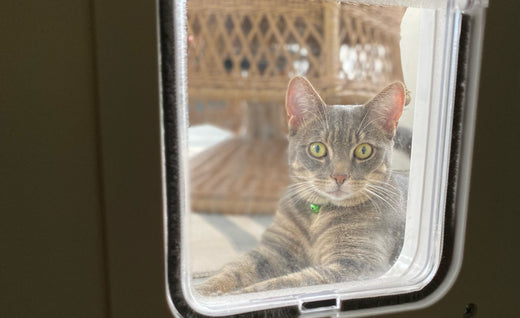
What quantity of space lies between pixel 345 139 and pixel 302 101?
7 cm

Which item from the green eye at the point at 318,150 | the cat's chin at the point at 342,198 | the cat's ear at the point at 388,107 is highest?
the cat's ear at the point at 388,107

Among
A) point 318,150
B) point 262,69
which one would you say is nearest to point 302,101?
point 318,150

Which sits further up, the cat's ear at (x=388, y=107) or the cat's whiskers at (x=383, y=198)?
the cat's ear at (x=388, y=107)

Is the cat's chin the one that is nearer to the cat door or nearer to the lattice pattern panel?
the cat door

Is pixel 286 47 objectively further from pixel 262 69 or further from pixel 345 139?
pixel 345 139

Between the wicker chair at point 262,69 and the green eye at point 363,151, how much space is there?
0.06 metres

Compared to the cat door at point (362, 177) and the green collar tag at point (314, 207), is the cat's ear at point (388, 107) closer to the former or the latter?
the cat door at point (362, 177)

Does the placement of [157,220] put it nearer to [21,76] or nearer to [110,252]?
[110,252]

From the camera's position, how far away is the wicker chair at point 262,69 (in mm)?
582

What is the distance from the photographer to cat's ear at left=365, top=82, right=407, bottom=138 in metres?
0.46

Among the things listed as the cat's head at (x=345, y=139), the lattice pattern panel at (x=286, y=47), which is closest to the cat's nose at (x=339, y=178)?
the cat's head at (x=345, y=139)

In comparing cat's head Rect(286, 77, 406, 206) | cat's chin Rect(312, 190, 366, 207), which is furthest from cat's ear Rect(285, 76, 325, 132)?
cat's chin Rect(312, 190, 366, 207)

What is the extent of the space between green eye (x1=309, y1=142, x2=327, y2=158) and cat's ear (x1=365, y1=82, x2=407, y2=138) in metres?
0.07

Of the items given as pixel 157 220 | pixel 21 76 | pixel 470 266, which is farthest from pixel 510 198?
pixel 21 76
